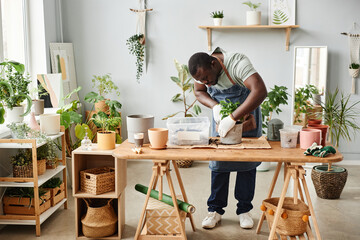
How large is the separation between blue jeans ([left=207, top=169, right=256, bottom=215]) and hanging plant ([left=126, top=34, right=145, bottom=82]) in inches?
96.0

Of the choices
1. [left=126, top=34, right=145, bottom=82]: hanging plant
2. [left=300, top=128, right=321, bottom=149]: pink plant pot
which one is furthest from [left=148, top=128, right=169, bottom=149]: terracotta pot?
[left=126, top=34, right=145, bottom=82]: hanging plant

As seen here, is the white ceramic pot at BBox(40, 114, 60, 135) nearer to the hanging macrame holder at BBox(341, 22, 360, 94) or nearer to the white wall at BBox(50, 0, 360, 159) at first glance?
the white wall at BBox(50, 0, 360, 159)

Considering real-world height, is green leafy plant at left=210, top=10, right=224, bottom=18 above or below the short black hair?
above

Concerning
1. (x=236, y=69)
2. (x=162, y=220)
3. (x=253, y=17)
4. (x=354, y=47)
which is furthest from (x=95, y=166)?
(x=354, y=47)

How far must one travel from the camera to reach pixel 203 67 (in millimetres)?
2709

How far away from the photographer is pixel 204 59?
271cm

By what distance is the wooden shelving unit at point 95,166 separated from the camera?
300 centimetres

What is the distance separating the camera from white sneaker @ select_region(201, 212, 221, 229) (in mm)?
3270

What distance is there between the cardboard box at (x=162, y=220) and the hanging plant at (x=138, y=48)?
2.67m

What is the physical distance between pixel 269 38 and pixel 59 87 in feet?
8.48

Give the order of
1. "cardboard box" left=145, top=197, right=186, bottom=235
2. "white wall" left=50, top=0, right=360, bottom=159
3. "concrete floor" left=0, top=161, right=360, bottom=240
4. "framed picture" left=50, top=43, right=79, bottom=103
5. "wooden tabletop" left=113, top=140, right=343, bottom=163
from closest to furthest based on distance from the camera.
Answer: "wooden tabletop" left=113, top=140, right=343, bottom=163 < "cardboard box" left=145, top=197, right=186, bottom=235 < "concrete floor" left=0, top=161, right=360, bottom=240 < "framed picture" left=50, top=43, right=79, bottom=103 < "white wall" left=50, top=0, right=360, bottom=159

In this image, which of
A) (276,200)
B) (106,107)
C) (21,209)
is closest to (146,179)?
(106,107)

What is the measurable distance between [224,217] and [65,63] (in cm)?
283

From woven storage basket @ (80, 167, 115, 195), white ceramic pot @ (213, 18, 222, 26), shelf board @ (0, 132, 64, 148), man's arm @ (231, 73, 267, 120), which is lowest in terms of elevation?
woven storage basket @ (80, 167, 115, 195)
